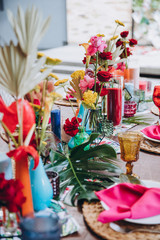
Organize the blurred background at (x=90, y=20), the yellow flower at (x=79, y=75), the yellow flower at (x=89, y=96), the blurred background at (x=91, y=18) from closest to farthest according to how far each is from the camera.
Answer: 1. the yellow flower at (x=89, y=96)
2. the yellow flower at (x=79, y=75)
3. the blurred background at (x=90, y=20)
4. the blurred background at (x=91, y=18)

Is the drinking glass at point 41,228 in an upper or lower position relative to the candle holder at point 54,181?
upper

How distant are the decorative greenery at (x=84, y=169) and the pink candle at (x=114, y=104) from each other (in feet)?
1.21

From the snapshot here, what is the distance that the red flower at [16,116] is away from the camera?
71 centimetres

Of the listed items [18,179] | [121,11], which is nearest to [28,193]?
[18,179]

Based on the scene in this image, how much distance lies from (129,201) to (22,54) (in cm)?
43

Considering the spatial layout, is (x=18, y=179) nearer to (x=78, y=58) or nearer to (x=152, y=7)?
(x=78, y=58)

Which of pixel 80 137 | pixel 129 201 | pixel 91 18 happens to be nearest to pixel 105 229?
pixel 129 201

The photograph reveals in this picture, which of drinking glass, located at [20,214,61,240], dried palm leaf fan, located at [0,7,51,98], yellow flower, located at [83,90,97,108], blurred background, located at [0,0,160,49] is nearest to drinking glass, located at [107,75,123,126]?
yellow flower, located at [83,90,97,108]

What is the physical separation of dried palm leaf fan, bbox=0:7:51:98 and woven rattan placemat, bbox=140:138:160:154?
1.97ft

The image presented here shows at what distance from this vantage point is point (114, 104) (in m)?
1.40

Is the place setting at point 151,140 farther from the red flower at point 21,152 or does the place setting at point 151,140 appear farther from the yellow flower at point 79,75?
the red flower at point 21,152

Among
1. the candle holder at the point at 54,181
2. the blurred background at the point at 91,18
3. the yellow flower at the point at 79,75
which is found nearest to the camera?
the candle holder at the point at 54,181

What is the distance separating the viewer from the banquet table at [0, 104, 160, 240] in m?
0.70

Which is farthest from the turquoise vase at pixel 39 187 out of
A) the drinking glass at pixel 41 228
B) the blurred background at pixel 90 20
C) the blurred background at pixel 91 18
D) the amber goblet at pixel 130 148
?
the blurred background at pixel 91 18
